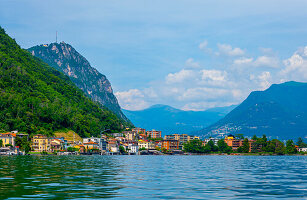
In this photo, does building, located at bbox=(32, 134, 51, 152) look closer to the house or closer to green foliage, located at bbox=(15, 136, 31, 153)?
the house

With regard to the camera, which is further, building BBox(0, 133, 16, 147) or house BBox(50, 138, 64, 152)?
house BBox(50, 138, 64, 152)

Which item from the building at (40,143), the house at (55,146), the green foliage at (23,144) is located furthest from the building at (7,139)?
the house at (55,146)

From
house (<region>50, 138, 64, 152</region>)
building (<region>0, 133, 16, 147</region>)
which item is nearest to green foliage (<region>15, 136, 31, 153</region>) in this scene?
building (<region>0, 133, 16, 147</region>)

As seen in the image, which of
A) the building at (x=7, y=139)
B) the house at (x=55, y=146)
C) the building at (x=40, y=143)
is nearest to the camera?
the building at (x=7, y=139)

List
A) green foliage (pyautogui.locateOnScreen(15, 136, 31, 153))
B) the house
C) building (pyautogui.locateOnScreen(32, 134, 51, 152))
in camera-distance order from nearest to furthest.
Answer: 1. green foliage (pyautogui.locateOnScreen(15, 136, 31, 153))
2. building (pyautogui.locateOnScreen(32, 134, 51, 152))
3. the house

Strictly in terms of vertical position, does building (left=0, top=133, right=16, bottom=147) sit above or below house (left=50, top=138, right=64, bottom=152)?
above

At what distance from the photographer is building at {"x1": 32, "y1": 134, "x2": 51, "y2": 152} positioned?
187137mm

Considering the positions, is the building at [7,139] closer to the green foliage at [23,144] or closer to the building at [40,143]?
the green foliage at [23,144]

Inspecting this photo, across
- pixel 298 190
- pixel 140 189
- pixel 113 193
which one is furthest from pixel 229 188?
pixel 113 193

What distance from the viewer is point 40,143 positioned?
623 ft

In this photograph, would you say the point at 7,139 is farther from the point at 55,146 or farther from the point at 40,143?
the point at 55,146

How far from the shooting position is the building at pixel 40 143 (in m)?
187

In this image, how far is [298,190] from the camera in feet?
99.3

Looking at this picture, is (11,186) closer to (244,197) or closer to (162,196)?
(162,196)
